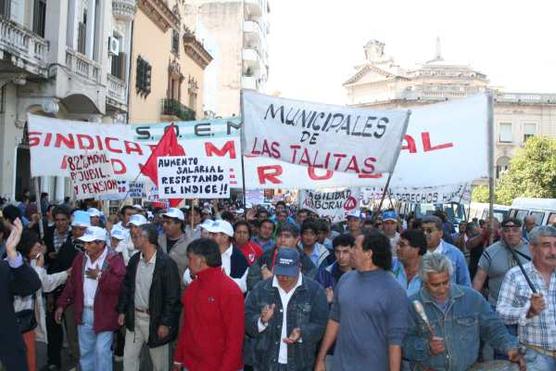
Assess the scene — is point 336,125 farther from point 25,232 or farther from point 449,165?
point 25,232

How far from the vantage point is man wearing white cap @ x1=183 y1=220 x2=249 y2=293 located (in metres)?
6.39

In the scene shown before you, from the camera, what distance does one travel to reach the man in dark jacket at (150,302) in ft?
19.1

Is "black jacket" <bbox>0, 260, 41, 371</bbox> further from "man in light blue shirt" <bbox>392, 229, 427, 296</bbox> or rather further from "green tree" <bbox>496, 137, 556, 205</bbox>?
"green tree" <bbox>496, 137, 556, 205</bbox>

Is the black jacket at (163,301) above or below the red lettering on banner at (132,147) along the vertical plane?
below

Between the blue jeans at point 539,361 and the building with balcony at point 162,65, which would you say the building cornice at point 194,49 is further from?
the blue jeans at point 539,361

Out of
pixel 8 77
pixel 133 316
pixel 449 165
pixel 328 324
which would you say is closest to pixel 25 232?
pixel 133 316

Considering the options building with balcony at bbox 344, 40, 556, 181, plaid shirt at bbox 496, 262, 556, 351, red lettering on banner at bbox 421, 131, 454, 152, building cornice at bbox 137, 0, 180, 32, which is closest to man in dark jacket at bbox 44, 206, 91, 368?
red lettering on banner at bbox 421, 131, 454, 152

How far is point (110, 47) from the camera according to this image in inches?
877

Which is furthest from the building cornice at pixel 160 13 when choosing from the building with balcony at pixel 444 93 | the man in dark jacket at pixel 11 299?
the building with balcony at pixel 444 93

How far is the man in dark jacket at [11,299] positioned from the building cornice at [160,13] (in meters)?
23.6

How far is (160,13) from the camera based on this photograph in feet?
99.5

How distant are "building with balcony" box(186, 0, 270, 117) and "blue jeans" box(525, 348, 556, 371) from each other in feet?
159

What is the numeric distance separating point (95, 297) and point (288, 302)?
2.32 meters

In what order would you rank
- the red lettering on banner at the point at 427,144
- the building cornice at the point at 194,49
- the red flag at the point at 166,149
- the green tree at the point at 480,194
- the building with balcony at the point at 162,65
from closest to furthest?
the red lettering on banner at the point at 427,144, the red flag at the point at 166,149, the building with balcony at the point at 162,65, the building cornice at the point at 194,49, the green tree at the point at 480,194
